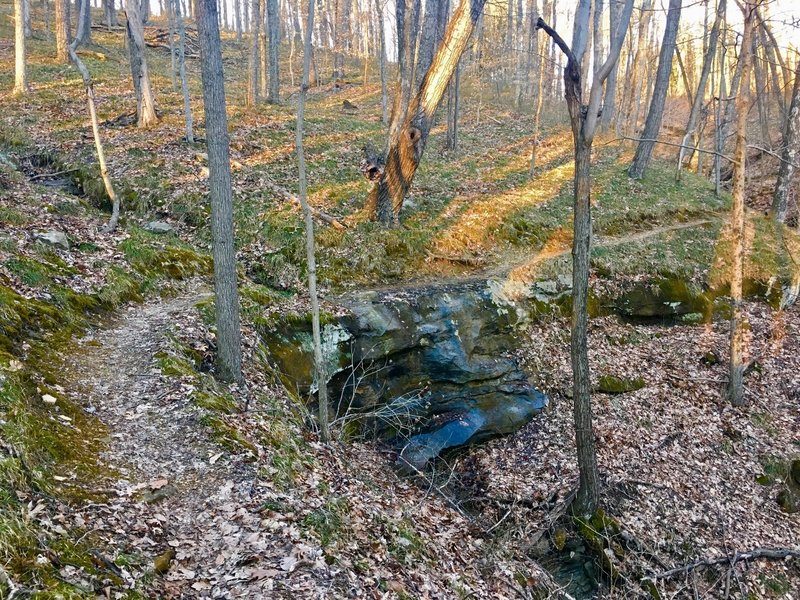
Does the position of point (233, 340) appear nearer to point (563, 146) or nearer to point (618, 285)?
point (618, 285)

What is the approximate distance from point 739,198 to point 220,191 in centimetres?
961

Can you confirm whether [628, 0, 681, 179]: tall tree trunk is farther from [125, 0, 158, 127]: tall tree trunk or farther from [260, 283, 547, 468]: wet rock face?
[125, 0, 158, 127]: tall tree trunk

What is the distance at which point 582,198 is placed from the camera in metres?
6.32

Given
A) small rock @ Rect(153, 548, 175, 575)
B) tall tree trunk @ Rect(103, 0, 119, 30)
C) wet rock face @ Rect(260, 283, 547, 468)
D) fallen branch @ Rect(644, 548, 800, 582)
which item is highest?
tall tree trunk @ Rect(103, 0, 119, 30)

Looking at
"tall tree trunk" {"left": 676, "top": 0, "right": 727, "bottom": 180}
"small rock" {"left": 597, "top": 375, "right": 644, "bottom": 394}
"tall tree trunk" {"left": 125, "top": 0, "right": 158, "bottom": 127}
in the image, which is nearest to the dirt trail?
"small rock" {"left": 597, "top": 375, "right": 644, "bottom": 394}

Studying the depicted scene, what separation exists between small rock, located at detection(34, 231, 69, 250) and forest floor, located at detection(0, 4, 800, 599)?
0.12 metres

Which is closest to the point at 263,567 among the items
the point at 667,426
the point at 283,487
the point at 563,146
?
the point at 283,487

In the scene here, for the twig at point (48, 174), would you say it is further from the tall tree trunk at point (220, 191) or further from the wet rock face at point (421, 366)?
the tall tree trunk at point (220, 191)

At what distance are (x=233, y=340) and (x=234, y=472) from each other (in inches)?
82.4

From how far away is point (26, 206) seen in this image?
961 cm

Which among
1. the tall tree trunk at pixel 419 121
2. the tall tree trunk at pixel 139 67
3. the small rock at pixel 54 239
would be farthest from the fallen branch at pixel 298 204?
the tall tree trunk at pixel 139 67

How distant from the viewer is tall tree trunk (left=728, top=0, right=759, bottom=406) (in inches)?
350

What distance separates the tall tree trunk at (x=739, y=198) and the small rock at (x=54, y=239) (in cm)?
1241

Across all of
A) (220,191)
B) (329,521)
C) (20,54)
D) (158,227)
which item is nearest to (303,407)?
(329,521)
